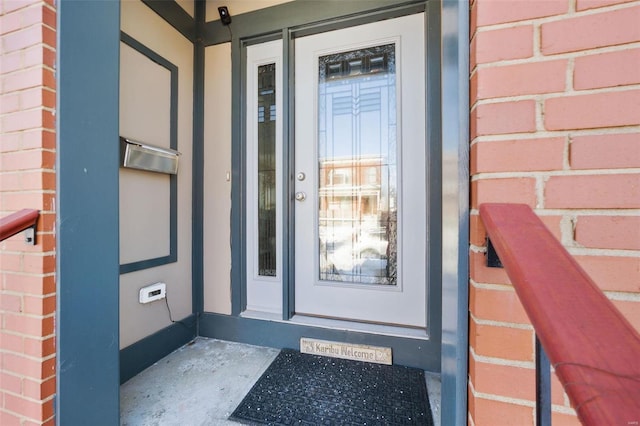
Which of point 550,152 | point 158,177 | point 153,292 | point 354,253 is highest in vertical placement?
point 158,177

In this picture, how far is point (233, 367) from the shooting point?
1.60 m

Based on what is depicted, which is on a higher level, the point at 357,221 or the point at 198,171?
the point at 198,171

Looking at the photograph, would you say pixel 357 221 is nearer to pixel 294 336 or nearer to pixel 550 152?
pixel 294 336

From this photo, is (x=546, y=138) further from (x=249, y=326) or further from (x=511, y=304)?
(x=249, y=326)

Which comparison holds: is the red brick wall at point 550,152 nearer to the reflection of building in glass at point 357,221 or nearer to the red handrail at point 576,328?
the red handrail at point 576,328

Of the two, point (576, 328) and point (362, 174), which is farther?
point (362, 174)

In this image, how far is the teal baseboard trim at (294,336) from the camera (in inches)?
61.8

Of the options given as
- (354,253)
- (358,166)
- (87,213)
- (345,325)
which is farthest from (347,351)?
(87,213)

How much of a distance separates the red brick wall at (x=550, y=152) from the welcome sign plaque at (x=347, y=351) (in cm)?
112

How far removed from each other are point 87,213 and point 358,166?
139cm

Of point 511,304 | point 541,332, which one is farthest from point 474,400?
point 541,332

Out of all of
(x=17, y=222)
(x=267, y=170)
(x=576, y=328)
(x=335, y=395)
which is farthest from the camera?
(x=267, y=170)

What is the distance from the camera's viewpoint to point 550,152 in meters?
0.52

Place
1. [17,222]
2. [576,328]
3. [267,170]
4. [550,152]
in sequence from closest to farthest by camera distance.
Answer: [576,328], [550,152], [17,222], [267,170]
